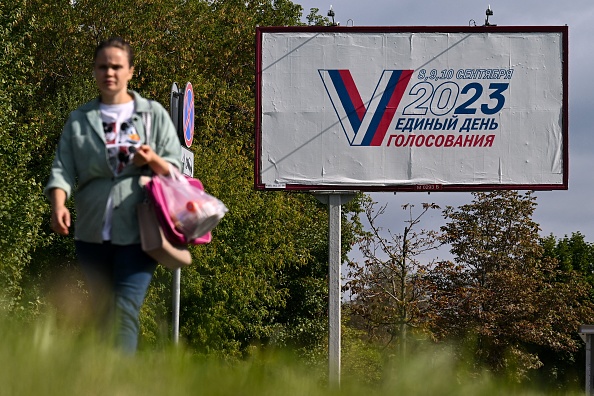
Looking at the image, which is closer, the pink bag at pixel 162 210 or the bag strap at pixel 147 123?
the pink bag at pixel 162 210

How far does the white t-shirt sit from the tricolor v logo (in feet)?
44.5

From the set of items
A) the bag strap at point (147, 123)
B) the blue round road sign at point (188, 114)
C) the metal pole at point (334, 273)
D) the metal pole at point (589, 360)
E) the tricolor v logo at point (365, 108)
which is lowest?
the metal pole at point (589, 360)

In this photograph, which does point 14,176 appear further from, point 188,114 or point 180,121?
point 180,121

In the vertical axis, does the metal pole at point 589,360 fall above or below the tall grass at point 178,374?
below

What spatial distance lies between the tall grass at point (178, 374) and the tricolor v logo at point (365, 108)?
47.7 feet

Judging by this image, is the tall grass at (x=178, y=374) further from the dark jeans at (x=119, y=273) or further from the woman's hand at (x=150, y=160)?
the woman's hand at (x=150, y=160)

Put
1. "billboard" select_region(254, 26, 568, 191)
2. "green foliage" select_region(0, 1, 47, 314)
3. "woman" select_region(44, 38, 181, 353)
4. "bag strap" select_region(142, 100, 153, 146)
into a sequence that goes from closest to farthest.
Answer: "woman" select_region(44, 38, 181, 353), "bag strap" select_region(142, 100, 153, 146), "billboard" select_region(254, 26, 568, 191), "green foliage" select_region(0, 1, 47, 314)

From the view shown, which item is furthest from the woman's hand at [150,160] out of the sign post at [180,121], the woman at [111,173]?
the sign post at [180,121]

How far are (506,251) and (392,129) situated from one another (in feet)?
90.3

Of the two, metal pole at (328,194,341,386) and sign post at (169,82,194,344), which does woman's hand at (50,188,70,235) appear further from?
metal pole at (328,194,341,386)

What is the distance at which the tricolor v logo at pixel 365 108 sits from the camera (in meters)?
18.5

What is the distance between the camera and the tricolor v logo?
1848 cm

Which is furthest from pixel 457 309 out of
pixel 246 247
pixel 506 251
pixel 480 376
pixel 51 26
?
pixel 480 376

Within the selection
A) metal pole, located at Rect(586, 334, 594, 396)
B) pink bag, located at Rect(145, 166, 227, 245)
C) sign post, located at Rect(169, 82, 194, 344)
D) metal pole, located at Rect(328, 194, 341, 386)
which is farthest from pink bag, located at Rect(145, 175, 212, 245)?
metal pole, located at Rect(586, 334, 594, 396)
